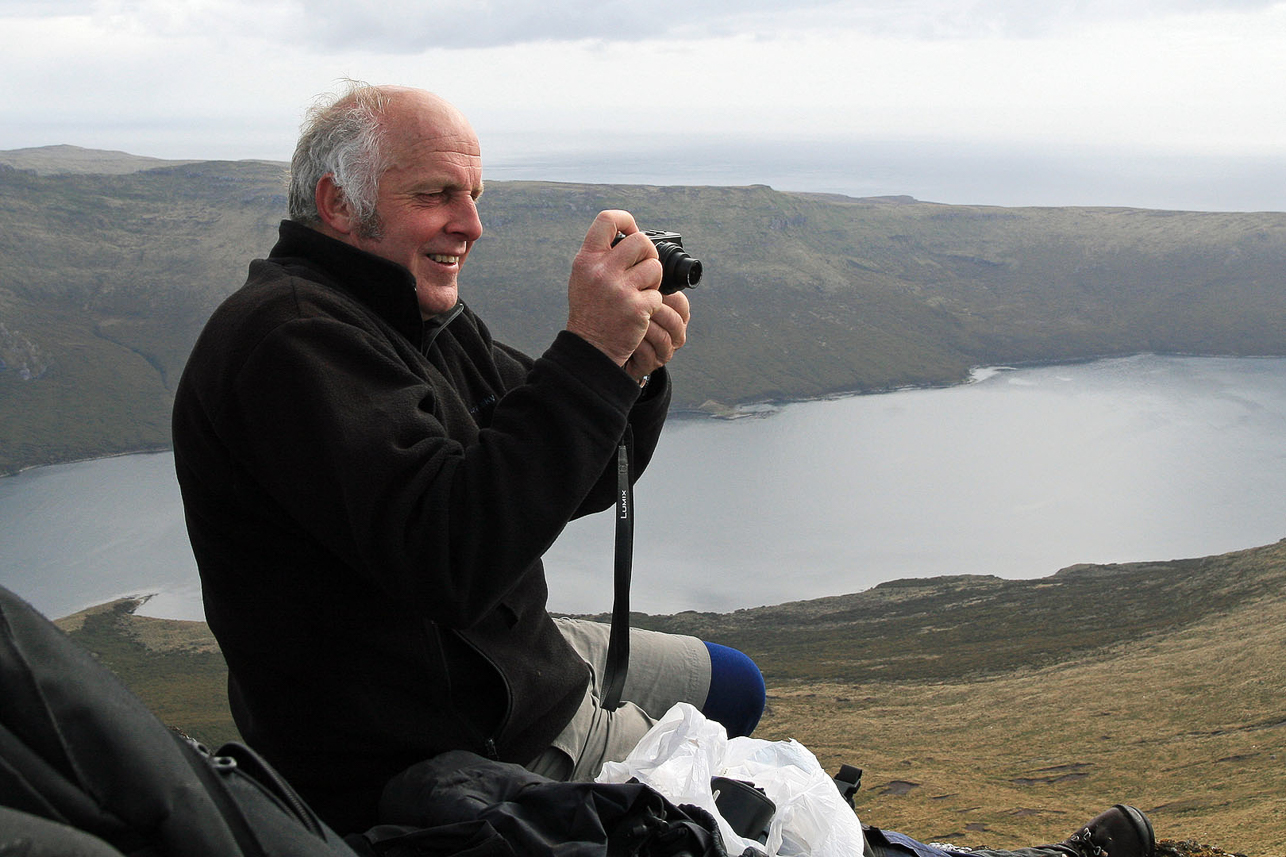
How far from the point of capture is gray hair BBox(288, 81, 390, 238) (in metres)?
2.46

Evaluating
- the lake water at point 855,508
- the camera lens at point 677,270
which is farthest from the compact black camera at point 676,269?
the lake water at point 855,508

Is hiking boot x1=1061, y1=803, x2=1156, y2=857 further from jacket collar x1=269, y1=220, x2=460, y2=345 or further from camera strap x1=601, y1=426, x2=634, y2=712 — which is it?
jacket collar x1=269, y1=220, x2=460, y2=345

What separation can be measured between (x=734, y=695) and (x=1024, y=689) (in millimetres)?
40925

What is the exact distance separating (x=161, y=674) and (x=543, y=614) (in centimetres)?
6066

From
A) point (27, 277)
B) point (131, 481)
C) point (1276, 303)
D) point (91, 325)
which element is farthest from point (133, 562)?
point (1276, 303)

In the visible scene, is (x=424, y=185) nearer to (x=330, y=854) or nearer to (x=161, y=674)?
(x=330, y=854)

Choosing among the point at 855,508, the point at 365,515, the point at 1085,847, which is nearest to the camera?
the point at 365,515

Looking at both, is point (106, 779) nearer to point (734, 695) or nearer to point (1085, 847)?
point (734, 695)

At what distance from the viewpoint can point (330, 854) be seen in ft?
4.80

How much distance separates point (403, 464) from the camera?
199 centimetres

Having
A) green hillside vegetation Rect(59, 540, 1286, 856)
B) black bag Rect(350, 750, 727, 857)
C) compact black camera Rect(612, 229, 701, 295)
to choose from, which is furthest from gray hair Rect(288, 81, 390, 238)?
green hillside vegetation Rect(59, 540, 1286, 856)

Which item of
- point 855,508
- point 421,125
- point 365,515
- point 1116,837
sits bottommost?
point 855,508

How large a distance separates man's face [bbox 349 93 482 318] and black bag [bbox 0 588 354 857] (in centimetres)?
138

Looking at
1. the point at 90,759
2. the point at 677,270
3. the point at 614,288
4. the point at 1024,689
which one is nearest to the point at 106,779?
the point at 90,759
